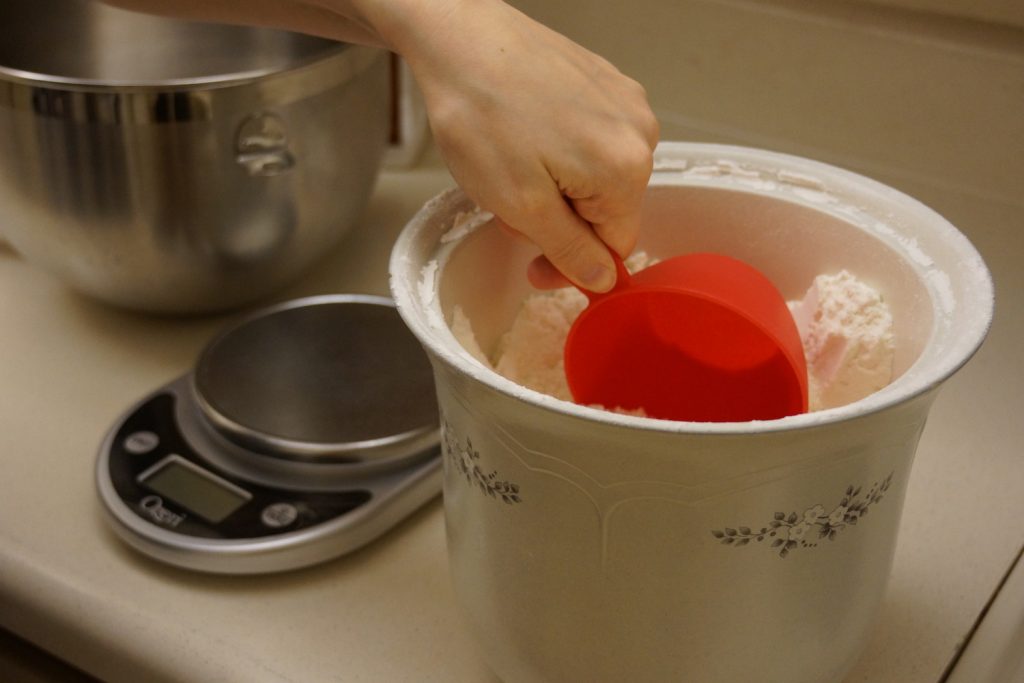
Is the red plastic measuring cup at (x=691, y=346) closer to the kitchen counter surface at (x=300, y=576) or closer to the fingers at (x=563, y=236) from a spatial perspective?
the fingers at (x=563, y=236)

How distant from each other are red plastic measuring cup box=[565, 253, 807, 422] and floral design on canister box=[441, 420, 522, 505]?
9 cm

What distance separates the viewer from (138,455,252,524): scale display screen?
2.03ft

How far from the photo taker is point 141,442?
2.18 feet

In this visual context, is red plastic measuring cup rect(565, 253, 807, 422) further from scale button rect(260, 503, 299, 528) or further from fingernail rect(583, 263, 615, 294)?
scale button rect(260, 503, 299, 528)

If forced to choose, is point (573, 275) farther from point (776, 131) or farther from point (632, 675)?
point (776, 131)

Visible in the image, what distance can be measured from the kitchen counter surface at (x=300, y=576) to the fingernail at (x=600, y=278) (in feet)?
0.66

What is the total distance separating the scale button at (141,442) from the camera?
25.9 inches

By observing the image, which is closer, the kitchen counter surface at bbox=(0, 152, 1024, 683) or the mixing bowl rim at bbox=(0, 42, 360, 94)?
the kitchen counter surface at bbox=(0, 152, 1024, 683)

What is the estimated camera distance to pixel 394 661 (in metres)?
0.54

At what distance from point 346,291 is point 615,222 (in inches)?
16.3

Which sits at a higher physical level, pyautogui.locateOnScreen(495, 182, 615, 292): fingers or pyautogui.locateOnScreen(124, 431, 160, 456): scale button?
pyautogui.locateOnScreen(495, 182, 615, 292): fingers

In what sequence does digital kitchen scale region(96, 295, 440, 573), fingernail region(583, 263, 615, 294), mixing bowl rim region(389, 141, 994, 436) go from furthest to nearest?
digital kitchen scale region(96, 295, 440, 573), fingernail region(583, 263, 615, 294), mixing bowl rim region(389, 141, 994, 436)

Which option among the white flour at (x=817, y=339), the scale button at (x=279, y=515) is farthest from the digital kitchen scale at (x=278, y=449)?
the white flour at (x=817, y=339)

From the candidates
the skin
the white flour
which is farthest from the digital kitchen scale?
the skin
